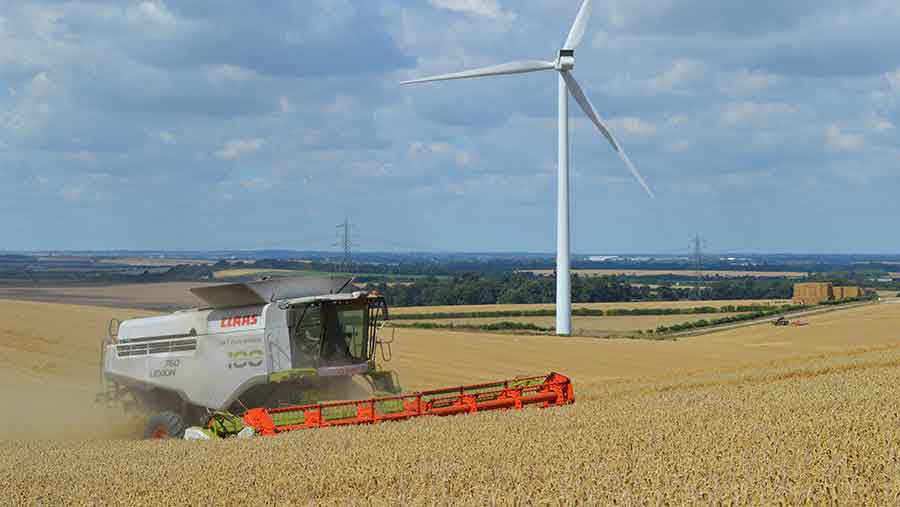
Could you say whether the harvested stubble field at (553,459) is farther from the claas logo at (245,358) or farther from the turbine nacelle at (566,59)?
the turbine nacelle at (566,59)

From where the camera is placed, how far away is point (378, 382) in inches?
755

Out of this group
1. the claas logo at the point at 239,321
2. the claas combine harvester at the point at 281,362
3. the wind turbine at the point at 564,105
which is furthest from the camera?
the wind turbine at the point at 564,105

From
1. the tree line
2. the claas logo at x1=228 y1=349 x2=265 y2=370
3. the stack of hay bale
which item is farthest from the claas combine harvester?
the stack of hay bale

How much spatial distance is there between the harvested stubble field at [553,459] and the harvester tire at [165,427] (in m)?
1.70

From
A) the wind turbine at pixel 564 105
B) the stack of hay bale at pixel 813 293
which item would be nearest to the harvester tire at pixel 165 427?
the wind turbine at pixel 564 105

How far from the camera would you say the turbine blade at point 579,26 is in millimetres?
46219

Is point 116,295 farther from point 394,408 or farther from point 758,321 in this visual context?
point 758,321

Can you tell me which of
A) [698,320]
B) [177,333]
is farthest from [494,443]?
[698,320]

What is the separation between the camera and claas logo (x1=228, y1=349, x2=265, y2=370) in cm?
1839

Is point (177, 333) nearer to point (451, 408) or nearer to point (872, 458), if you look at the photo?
A: point (451, 408)

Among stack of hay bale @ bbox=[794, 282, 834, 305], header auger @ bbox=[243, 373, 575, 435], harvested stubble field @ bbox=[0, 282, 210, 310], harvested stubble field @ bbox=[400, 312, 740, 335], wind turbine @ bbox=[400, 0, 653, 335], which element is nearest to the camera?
header auger @ bbox=[243, 373, 575, 435]

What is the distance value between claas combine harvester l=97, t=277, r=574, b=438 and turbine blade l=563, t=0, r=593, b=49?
2954 cm

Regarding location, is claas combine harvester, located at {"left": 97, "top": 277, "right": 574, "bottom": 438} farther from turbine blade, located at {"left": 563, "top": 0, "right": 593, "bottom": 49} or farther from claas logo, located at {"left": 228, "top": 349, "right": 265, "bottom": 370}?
turbine blade, located at {"left": 563, "top": 0, "right": 593, "bottom": 49}

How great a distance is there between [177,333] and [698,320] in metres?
52.3
